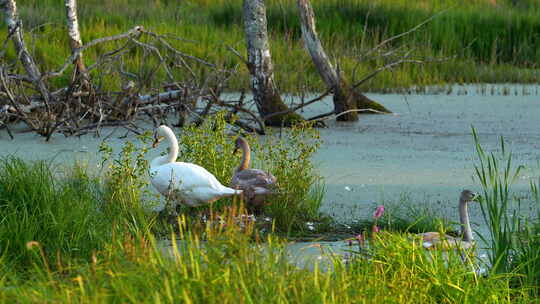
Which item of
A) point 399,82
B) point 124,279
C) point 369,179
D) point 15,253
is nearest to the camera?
point 124,279

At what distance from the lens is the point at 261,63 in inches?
369

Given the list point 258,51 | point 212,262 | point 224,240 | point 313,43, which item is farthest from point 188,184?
point 313,43

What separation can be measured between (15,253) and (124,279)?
131 centimetres

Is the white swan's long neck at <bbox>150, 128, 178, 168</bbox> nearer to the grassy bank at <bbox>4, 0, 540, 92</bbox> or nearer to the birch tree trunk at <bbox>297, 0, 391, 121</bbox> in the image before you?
the birch tree trunk at <bbox>297, 0, 391, 121</bbox>

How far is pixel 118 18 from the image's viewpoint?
15.6 m

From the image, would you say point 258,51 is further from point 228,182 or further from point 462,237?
point 462,237

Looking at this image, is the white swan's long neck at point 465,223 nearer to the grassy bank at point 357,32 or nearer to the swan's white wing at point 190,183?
the swan's white wing at point 190,183

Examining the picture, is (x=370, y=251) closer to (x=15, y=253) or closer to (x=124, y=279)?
(x=124, y=279)

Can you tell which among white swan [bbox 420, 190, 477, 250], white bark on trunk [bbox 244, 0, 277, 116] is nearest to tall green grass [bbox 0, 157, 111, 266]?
white swan [bbox 420, 190, 477, 250]

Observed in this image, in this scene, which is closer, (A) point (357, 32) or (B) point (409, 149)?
(B) point (409, 149)

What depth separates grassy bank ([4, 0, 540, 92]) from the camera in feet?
45.0

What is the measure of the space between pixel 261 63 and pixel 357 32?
254 inches

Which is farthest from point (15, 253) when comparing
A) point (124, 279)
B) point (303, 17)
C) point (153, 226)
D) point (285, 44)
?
point (285, 44)

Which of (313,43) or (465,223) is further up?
(313,43)
